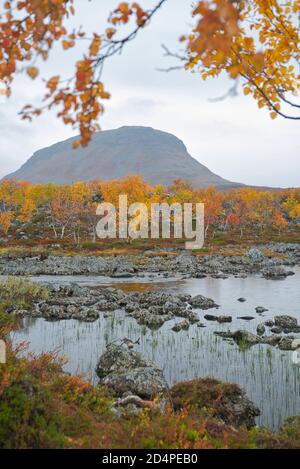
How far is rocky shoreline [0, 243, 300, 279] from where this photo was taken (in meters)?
46.7

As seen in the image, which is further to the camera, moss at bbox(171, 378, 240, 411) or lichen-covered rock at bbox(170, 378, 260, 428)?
moss at bbox(171, 378, 240, 411)

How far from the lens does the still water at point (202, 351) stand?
13.5 meters

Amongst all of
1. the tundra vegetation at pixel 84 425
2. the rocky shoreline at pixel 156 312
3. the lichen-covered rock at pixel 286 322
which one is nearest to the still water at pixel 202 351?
the rocky shoreline at pixel 156 312

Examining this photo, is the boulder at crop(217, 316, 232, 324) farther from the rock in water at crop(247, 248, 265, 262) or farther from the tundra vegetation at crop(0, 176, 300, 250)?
the tundra vegetation at crop(0, 176, 300, 250)

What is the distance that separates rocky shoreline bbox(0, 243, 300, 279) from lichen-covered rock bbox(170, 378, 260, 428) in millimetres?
32012

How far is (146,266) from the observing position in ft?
172

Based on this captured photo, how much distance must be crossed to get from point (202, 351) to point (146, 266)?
34996 mm

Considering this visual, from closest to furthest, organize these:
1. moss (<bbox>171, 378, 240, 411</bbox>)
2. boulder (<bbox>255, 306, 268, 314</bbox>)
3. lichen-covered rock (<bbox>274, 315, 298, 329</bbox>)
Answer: moss (<bbox>171, 378, 240, 411</bbox>), lichen-covered rock (<bbox>274, 315, 298, 329</bbox>), boulder (<bbox>255, 306, 268, 314</bbox>)

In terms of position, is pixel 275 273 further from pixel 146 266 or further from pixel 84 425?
pixel 84 425

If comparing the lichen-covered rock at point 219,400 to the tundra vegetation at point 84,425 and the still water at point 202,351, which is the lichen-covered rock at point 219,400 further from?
the tundra vegetation at point 84,425

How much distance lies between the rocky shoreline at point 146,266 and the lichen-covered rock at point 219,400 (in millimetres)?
32012

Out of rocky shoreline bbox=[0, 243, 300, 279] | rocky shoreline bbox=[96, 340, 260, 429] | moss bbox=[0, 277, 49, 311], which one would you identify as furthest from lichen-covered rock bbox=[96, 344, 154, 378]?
rocky shoreline bbox=[0, 243, 300, 279]

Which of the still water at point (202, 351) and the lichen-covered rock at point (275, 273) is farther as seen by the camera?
the lichen-covered rock at point (275, 273)

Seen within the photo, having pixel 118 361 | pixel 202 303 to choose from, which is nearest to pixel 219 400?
pixel 118 361
